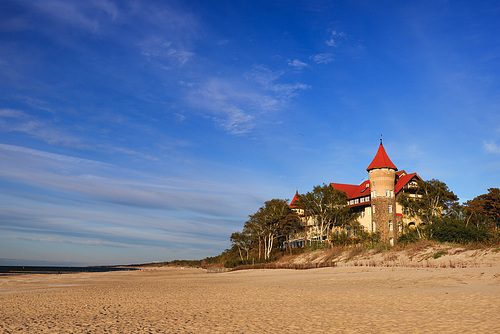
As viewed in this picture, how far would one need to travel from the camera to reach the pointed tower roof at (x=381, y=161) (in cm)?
5634

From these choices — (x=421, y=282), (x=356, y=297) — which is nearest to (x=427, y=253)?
(x=421, y=282)

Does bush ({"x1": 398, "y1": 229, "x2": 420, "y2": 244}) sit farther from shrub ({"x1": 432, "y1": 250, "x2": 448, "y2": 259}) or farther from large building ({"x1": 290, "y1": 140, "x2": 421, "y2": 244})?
large building ({"x1": 290, "y1": 140, "x2": 421, "y2": 244})

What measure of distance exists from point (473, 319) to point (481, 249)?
19.7m

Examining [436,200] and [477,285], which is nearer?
[477,285]

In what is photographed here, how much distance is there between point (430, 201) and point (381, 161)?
29.5 feet

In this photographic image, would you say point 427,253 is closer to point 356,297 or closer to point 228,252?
point 356,297

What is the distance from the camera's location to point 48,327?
31.6 ft

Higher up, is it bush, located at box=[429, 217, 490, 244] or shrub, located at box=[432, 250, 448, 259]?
bush, located at box=[429, 217, 490, 244]

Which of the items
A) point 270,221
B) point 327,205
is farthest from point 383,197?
point 270,221

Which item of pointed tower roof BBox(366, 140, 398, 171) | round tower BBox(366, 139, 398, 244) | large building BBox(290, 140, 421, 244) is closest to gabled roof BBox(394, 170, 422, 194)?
large building BBox(290, 140, 421, 244)

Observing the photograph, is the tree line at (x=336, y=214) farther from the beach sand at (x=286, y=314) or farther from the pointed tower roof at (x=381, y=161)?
the beach sand at (x=286, y=314)

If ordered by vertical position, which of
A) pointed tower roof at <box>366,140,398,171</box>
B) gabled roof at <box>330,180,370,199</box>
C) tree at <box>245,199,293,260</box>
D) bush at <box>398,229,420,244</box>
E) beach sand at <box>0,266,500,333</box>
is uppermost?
pointed tower roof at <box>366,140,398,171</box>

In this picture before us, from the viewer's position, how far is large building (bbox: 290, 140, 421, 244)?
54.2 meters

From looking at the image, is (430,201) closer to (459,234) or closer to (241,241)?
(459,234)
